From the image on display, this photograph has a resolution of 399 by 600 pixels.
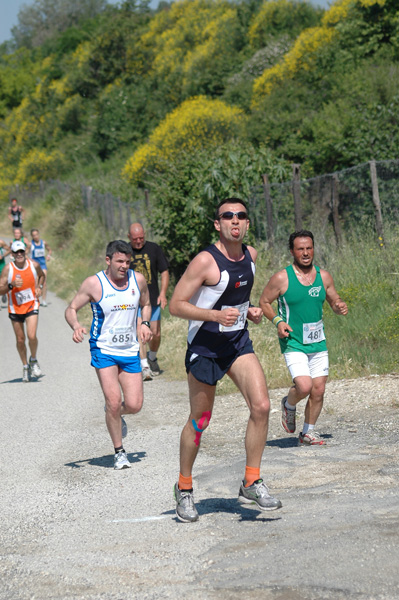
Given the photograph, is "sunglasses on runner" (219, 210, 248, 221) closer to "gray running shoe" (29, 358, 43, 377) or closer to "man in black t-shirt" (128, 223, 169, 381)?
"man in black t-shirt" (128, 223, 169, 381)

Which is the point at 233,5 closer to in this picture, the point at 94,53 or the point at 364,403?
the point at 94,53

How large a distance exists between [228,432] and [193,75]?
3954 cm

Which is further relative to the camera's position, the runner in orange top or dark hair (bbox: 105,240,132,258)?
the runner in orange top

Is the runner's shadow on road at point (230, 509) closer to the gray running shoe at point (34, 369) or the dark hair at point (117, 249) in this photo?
the dark hair at point (117, 249)

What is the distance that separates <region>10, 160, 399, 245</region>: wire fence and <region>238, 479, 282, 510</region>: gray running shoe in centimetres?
780

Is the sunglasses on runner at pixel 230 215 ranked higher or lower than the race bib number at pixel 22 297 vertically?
higher

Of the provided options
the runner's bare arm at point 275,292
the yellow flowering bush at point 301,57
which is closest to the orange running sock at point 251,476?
the runner's bare arm at point 275,292

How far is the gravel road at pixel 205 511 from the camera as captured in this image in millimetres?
4574

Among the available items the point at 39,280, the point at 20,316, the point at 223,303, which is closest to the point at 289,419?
the point at 223,303

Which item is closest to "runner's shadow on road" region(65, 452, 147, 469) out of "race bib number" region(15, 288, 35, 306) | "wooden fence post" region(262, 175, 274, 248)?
"race bib number" region(15, 288, 35, 306)

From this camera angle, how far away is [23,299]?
523 inches

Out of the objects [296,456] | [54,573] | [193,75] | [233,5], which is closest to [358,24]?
[193,75]

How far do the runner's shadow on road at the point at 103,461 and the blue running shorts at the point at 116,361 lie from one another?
765 millimetres

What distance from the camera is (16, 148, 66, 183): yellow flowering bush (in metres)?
49.8
